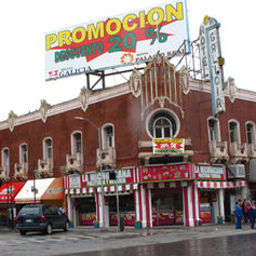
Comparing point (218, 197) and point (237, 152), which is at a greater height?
point (237, 152)

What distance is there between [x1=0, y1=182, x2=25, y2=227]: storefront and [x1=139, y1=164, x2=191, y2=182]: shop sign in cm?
1078

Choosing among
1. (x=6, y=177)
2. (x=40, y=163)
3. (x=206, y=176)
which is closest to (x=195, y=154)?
(x=206, y=176)

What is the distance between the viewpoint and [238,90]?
3691cm

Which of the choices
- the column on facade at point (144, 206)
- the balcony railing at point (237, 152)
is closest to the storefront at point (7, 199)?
the column on facade at point (144, 206)

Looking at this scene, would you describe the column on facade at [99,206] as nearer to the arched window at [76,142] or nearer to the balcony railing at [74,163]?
the balcony railing at [74,163]

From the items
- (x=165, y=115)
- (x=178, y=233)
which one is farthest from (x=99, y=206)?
(x=178, y=233)

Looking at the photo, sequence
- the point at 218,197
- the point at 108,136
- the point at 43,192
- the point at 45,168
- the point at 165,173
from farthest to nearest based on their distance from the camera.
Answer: the point at 45,168
the point at 43,192
the point at 108,136
the point at 218,197
the point at 165,173

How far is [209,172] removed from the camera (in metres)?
32.8

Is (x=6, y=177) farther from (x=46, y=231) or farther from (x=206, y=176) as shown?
(x=206, y=176)

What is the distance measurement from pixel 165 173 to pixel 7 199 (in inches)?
596

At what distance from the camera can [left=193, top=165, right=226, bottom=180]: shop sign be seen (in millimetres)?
31862

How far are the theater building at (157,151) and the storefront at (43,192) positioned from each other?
67 centimetres

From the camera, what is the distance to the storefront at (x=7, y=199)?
3717 centimetres

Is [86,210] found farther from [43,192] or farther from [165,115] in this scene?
[165,115]
